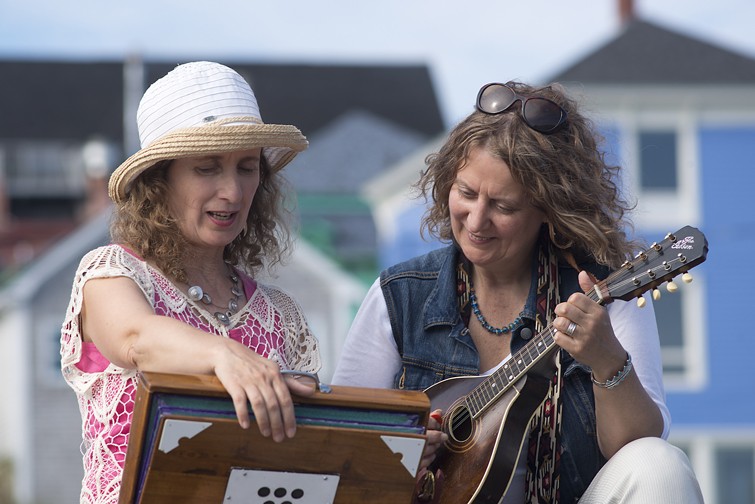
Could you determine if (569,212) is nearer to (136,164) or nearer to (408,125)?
(136,164)

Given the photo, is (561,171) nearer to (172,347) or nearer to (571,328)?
(571,328)

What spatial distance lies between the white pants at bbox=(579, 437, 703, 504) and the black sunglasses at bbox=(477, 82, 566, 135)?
97 cm

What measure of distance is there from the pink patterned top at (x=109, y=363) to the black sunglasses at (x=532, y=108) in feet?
3.24

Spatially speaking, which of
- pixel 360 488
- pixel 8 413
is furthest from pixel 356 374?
pixel 8 413

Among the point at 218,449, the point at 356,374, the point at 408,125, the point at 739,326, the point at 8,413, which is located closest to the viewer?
the point at 218,449

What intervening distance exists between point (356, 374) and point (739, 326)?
2030 cm

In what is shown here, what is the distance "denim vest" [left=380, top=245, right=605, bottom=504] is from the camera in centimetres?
388

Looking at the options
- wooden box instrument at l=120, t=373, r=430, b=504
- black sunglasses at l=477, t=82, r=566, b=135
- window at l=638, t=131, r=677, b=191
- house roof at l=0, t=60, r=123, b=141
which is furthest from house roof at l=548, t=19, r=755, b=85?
house roof at l=0, t=60, r=123, b=141

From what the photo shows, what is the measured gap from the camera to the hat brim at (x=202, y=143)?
3.43m

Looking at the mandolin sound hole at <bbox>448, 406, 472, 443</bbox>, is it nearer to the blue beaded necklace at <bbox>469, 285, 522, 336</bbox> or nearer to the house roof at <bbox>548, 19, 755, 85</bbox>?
the blue beaded necklace at <bbox>469, 285, 522, 336</bbox>

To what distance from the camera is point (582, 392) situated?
3.95 metres

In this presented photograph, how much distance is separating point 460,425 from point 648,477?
58 cm

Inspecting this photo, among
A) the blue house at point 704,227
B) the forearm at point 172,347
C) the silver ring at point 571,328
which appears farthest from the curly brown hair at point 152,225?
the blue house at point 704,227

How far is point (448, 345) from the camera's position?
4.11 metres
